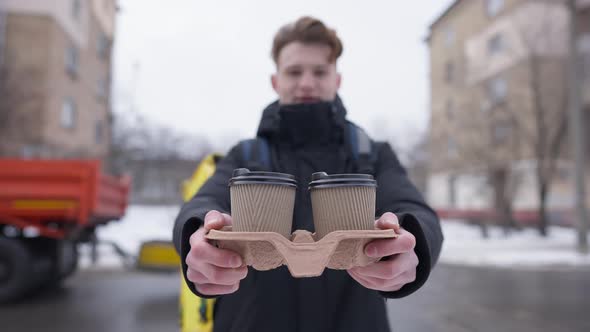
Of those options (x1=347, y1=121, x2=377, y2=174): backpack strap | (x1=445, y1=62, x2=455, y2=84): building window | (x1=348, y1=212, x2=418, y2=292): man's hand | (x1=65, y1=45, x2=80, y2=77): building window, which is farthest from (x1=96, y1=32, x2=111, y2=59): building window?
(x1=348, y1=212, x2=418, y2=292): man's hand

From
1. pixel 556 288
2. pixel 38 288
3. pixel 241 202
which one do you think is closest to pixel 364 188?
pixel 241 202

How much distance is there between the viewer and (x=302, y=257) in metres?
0.88

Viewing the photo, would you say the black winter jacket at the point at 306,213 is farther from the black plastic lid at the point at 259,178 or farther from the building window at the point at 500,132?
the building window at the point at 500,132

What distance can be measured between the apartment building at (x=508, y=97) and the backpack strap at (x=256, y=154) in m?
14.6

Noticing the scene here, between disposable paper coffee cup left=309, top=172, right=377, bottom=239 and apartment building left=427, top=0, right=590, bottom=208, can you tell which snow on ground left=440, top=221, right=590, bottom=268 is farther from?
disposable paper coffee cup left=309, top=172, right=377, bottom=239

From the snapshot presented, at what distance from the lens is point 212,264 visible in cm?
89

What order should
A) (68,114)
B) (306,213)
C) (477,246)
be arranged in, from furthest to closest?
(68,114), (477,246), (306,213)

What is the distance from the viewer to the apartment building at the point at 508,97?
1411 cm

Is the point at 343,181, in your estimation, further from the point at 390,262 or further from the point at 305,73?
the point at 305,73

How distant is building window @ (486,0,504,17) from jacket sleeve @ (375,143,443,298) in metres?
22.7

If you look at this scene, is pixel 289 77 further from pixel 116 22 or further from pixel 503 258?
pixel 116 22

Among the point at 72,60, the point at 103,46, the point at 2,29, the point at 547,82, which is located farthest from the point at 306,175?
the point at 103,46

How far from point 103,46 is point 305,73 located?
20.9 metres

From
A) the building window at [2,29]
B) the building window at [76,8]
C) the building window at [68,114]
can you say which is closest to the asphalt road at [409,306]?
the building window at [2,29]
